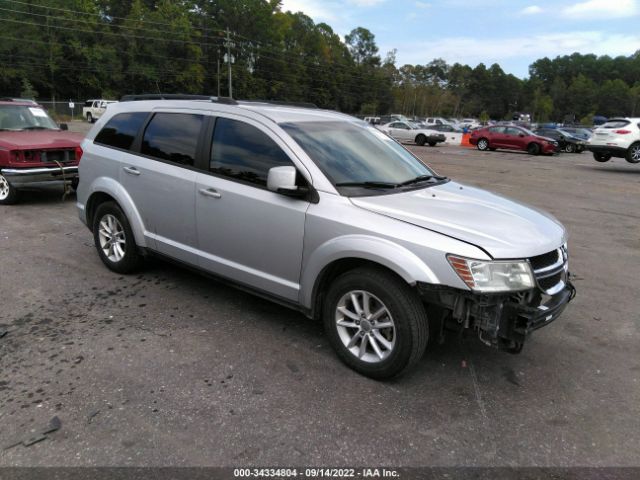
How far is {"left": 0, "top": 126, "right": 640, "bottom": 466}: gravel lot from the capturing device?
8.82 ft

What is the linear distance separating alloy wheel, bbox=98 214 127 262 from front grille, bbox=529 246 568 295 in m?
3.84

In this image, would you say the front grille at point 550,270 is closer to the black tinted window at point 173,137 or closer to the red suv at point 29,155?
the black tinted window at point 173,137

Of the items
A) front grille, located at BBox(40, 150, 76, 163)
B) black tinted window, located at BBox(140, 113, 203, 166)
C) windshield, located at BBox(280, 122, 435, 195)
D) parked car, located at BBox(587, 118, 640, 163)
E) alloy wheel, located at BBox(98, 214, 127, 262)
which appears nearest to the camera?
windshield, located at BBox(280, 122, 435, 195)

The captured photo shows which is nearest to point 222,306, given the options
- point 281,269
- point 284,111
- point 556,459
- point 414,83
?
point 281,269

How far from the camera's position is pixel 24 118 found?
9211mm

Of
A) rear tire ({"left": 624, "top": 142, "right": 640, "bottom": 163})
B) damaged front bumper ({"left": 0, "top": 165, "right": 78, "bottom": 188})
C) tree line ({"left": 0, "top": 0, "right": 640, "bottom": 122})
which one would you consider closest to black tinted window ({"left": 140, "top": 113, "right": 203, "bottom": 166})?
damaged front bumper ({"left": 0, "top": 165, "right": 78, "bottom": 188})

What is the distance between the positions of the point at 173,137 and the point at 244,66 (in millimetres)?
91790

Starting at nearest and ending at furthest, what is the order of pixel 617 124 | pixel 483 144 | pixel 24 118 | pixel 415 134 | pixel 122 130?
pixel 122 130, pixel 24 118, pixel 617 124, pixel 483 144, pixel 415 134

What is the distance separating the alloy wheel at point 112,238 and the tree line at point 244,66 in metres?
53.6

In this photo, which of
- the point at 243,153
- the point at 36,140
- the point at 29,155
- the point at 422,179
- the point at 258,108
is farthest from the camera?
the point at 36,140

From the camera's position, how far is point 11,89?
203 ft

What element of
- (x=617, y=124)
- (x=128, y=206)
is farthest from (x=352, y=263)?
(x=617, y=124)

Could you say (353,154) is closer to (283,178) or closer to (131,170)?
(283,178)

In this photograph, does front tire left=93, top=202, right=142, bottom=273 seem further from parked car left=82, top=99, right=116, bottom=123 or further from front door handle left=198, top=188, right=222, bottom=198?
parked car left=82, top=99, right=116, bottom=123
